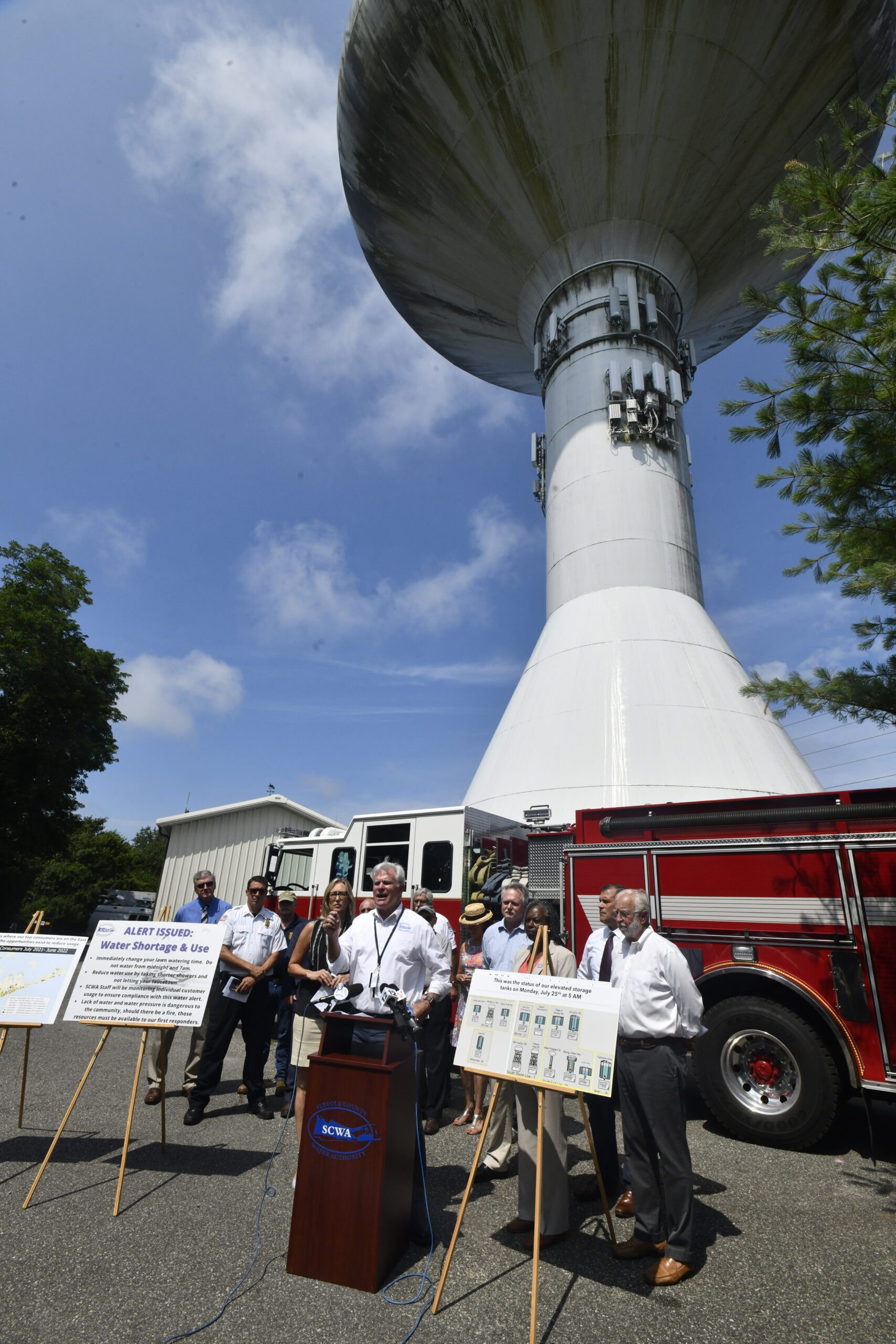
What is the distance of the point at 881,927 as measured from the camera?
5207 millimetres

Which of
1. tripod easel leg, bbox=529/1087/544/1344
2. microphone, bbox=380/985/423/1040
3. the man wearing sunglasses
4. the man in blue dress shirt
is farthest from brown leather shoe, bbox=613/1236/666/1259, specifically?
the man wearing sunglasses

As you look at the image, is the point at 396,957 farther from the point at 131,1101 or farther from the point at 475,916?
the point at 475,916

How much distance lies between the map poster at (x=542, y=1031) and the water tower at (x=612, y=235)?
743 centimetres

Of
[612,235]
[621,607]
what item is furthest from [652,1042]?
[612,235]

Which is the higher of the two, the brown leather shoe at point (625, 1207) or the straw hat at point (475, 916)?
the straw hat at point (475, 916)

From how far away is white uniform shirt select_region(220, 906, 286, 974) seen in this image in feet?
20.3

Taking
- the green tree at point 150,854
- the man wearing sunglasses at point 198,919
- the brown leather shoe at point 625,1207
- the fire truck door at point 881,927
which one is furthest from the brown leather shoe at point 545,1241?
the green tree at point 150,854

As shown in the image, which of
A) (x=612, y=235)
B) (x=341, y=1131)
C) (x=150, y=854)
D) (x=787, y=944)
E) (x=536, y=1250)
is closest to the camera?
(x=536, y=1250)

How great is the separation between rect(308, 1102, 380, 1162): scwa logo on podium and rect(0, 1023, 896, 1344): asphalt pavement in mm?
265

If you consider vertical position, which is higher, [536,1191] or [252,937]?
[252,937]

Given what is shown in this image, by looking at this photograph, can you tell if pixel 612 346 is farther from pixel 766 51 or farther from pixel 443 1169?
pixel 443 1169

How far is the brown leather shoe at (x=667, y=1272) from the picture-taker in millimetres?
3248

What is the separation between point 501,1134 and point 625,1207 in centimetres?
110

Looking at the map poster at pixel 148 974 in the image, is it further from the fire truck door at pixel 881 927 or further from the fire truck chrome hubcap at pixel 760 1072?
the fire truck door at pixel 881 927
